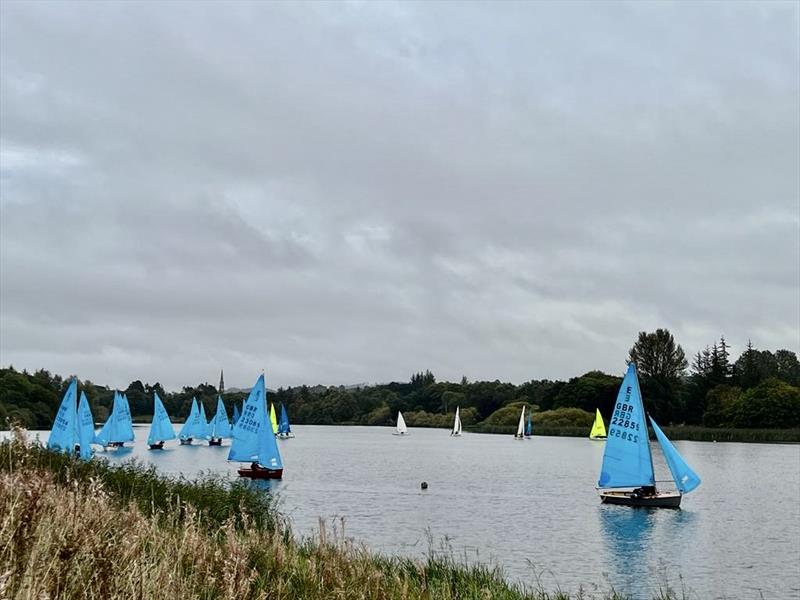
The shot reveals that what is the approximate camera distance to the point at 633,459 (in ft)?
129

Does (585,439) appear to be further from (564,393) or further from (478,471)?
(478,471)

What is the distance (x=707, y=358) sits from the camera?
503 feet

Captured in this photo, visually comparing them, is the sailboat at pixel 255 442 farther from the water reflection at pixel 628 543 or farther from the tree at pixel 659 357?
Result: the tree at pixel 659 357

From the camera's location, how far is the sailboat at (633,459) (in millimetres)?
39031

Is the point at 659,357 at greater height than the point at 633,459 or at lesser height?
greater

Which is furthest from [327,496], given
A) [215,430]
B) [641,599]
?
[215,430]

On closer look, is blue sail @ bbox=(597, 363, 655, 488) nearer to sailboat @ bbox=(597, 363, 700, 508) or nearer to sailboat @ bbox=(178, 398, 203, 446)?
sailboat @ bbox=(597, 363, 700, 508)

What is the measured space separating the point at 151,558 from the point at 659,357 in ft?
522

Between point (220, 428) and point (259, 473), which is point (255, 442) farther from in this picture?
point (220, 428)

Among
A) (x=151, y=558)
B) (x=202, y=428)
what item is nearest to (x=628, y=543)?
(x=151, y=558)

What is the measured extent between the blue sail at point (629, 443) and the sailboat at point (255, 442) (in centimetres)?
1782

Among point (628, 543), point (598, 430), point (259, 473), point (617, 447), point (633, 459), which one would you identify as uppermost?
point (598, 430)

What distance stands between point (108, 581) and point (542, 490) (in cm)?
4465

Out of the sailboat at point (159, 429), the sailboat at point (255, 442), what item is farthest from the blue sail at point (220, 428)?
the sailboat at point (255, 442)
